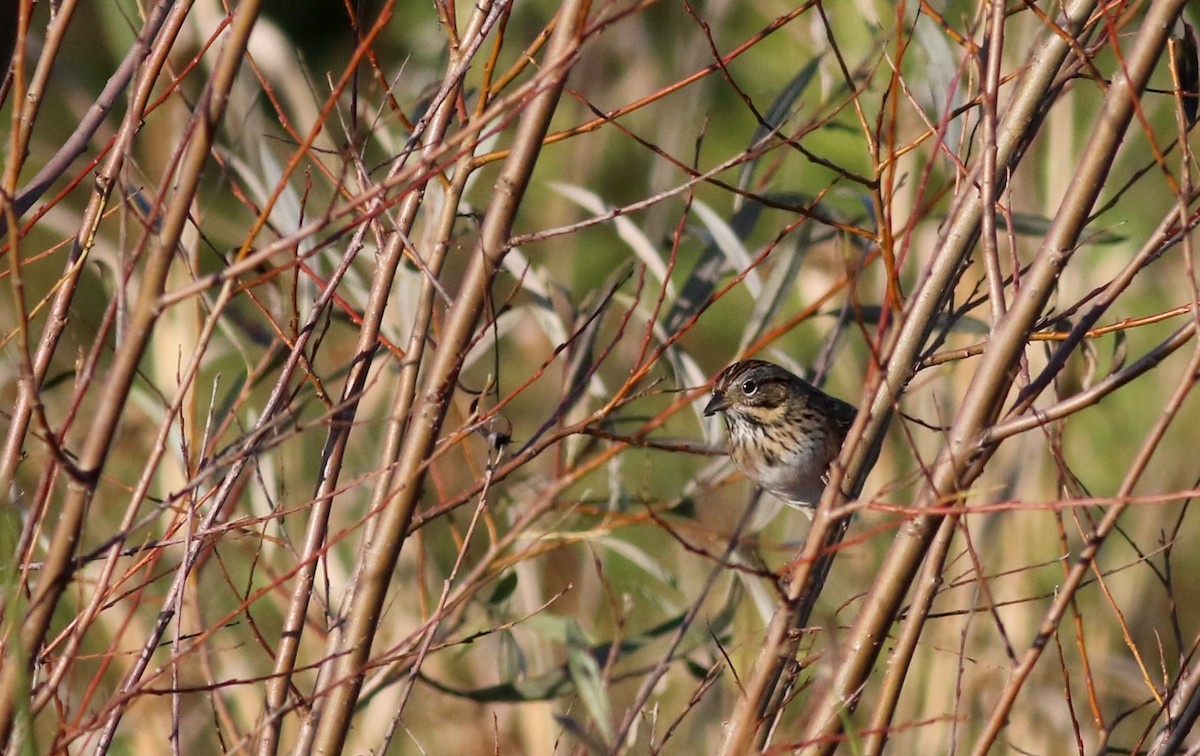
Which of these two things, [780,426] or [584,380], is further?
[780,426]

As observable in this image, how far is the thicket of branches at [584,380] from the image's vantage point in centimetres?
216

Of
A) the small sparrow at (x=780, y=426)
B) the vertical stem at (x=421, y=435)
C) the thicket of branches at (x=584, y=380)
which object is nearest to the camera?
the thicket of branches at (x=584, y=380)

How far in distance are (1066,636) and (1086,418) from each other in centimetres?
159

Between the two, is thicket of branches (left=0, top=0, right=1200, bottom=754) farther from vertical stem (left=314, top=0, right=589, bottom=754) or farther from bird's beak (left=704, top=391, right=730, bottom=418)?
bird's beak (left=704, top=391, right=730, bottom=418)

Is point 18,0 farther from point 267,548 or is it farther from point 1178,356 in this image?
point 1178,356

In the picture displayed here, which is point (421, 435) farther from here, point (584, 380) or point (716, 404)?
point (716, 404)

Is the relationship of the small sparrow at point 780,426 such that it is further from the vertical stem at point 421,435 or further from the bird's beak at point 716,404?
the vertical stem at point 421,435

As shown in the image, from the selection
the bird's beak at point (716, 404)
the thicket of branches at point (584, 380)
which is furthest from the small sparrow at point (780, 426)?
the thicket of branches at point (584, 380)

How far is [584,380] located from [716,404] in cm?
178

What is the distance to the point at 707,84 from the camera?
8258 millimetres

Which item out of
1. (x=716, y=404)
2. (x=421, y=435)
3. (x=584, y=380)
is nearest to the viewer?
(x=421, y=435)

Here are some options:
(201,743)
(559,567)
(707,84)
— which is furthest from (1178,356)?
(201,743)

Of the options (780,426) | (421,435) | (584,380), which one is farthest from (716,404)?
(421,435)

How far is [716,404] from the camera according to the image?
442cm
